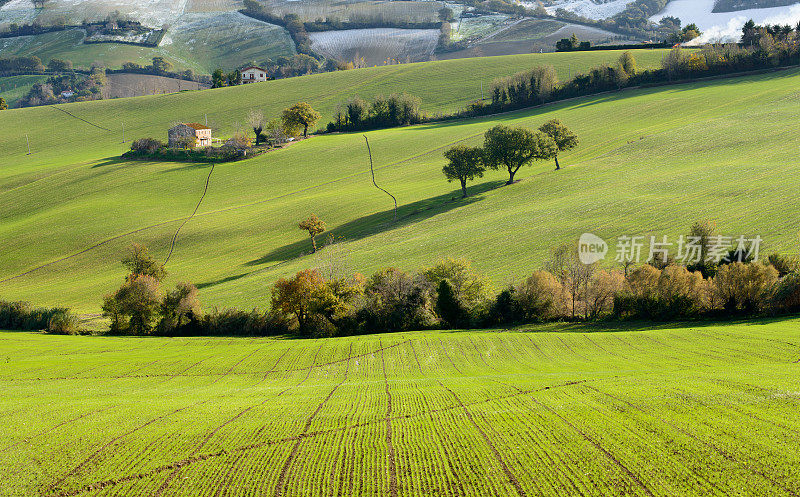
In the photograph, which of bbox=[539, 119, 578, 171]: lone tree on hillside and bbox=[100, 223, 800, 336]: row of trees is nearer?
bbox=[100, 223, 800, 336]: row of trees

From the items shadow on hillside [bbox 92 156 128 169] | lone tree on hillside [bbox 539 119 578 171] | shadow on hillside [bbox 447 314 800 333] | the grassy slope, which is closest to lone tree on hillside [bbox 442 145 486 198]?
the grassy slope

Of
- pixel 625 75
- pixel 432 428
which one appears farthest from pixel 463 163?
pixel 625 75

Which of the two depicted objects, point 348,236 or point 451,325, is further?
point 348,236

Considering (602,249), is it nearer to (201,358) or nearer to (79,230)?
(201,358)

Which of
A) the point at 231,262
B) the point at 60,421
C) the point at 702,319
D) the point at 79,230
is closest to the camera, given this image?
the point at 60,421

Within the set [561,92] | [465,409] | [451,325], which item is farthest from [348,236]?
[561,92]

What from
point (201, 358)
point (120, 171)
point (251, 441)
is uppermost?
point (120, 171)

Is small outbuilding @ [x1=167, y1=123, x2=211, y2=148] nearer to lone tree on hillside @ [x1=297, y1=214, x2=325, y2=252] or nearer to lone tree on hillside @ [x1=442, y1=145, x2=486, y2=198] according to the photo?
lone tree on hillside @ [x1=297, y1=214, x2=325, y2=252]

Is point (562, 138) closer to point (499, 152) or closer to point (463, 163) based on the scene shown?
point (499, 152)
